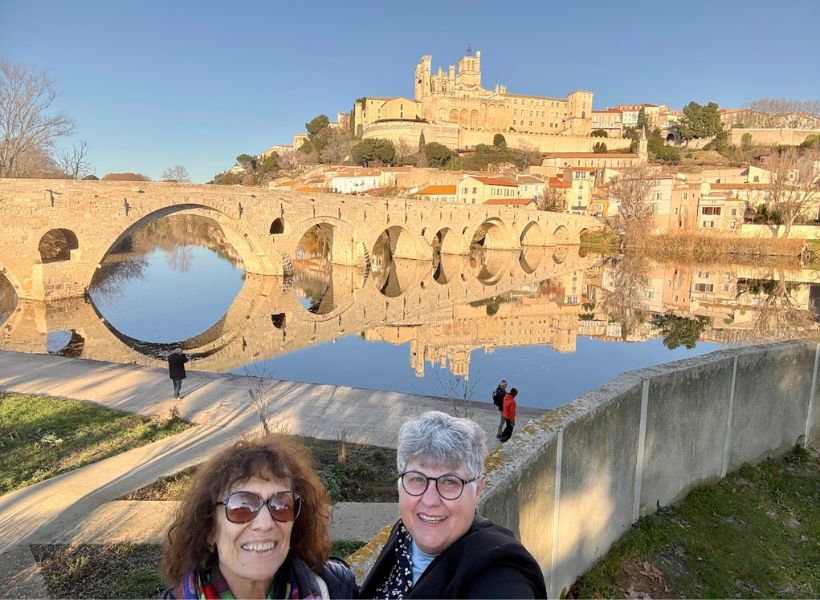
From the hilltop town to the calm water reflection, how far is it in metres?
17.9

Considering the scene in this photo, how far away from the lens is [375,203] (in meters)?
34.5

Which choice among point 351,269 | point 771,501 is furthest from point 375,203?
point 771,501

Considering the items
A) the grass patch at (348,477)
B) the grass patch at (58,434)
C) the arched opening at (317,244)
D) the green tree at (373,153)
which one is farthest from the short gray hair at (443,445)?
the green tree at (373,153)

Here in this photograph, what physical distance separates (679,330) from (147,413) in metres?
18.8

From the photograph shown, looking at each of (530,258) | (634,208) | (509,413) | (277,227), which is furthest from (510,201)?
(509,413)

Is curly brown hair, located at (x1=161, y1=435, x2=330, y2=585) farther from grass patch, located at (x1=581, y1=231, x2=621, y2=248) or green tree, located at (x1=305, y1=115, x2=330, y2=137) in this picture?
green tree, located at (x1=305, y1=115, x2=330, y2=137)

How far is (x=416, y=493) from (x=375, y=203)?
33.5m

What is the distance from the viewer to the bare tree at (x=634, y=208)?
158 feet

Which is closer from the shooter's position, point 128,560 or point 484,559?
point 484,559

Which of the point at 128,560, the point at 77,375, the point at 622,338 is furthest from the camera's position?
the point at 622,338

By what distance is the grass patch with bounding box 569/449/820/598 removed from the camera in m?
4.30

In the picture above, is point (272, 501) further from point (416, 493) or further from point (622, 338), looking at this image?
point (622, 338)

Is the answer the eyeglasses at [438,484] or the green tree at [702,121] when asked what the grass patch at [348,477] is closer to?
the eyeglasses at [438,484]

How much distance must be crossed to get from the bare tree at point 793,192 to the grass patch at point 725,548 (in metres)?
45.6
